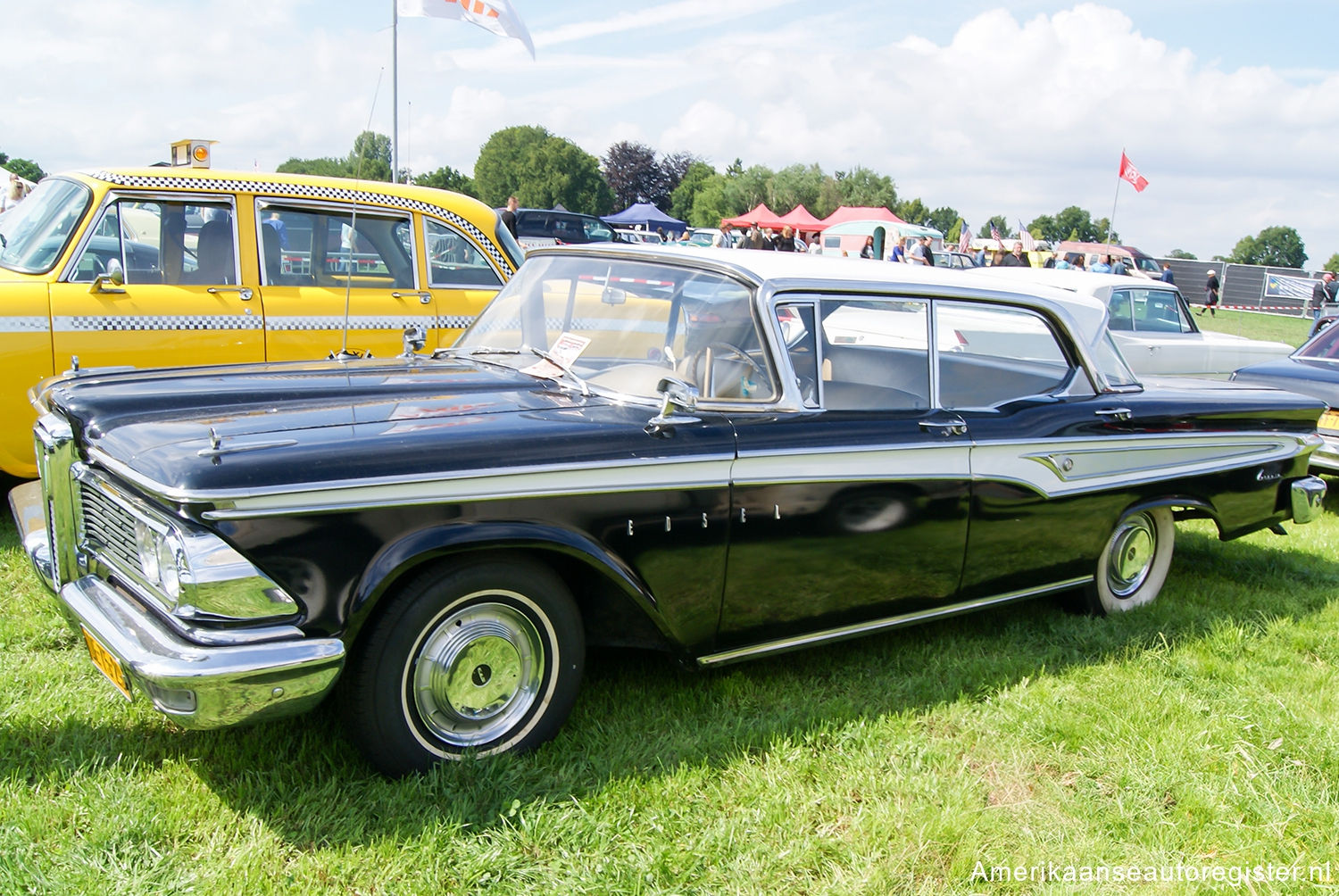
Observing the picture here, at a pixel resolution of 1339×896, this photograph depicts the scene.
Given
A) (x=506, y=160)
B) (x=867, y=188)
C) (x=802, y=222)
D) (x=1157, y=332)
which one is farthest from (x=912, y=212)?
(x=1157, y=332)

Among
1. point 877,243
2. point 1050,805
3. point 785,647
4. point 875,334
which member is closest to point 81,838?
point 785,647

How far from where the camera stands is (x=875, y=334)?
399 centimetres

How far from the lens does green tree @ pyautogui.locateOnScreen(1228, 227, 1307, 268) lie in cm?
11175

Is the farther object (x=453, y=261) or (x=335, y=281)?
(x=453, y=261)

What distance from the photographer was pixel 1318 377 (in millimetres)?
7449

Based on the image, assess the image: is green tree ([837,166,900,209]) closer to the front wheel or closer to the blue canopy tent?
the blue canopy tent

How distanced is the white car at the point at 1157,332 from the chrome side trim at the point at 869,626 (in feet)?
19.7

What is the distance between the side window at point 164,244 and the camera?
5.52 m

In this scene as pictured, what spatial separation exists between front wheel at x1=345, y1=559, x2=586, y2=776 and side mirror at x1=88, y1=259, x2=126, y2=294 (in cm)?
370

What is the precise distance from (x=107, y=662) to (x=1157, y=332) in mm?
9946

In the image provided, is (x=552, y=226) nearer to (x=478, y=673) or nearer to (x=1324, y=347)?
(x=1324, y=347)

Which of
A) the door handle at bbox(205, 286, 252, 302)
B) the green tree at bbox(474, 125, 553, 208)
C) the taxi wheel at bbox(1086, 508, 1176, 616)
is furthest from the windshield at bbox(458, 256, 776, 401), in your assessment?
the green tree at bbox(474, 125, 553, 208)

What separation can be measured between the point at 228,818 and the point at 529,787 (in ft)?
2.68

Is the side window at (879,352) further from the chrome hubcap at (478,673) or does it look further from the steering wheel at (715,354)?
the chrome hubcap at (478,673)
